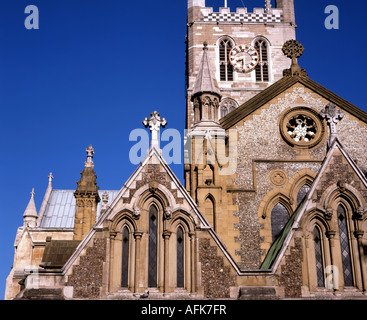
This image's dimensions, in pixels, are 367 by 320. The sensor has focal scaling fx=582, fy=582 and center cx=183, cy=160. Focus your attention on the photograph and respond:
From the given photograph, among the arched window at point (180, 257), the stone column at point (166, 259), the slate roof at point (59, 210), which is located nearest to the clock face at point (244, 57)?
the slate roof at point (59, 210)

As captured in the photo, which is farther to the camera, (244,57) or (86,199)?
(244,57)

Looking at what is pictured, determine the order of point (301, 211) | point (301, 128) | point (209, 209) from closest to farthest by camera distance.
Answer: point (301, 211)
point (209, 209)
point (301, 128)

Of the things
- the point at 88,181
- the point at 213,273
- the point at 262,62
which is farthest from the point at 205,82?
the point at 262,62

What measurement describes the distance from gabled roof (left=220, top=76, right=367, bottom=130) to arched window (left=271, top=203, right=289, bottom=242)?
127 inches

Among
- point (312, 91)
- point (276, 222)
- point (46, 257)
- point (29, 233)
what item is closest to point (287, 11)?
point (29, 233)

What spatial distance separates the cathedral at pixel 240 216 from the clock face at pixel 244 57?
30.0 metres

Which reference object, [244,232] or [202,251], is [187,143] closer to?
[244,232]

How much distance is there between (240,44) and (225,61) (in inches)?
85.5

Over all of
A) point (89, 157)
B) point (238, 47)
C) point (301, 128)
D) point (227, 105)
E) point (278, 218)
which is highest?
point (238, 47)

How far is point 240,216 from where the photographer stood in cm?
1750

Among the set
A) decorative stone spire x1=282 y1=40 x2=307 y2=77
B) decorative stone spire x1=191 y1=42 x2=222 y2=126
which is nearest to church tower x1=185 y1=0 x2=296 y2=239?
decorative stone spire x1=282 y1=40 x2=307 y2=77

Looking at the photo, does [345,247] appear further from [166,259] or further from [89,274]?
[89,274]

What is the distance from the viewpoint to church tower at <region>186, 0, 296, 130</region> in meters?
51.1
